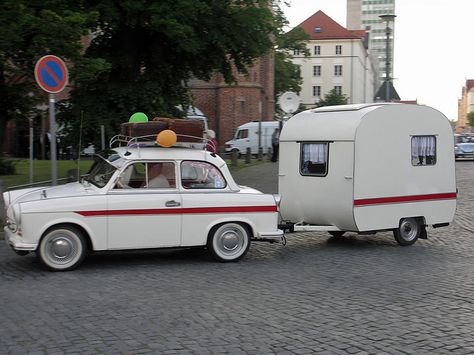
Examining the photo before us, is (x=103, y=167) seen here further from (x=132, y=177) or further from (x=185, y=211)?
(x=185, y=211)

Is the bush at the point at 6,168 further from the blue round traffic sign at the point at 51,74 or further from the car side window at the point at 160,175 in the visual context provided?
the car side window at the point at 160,175

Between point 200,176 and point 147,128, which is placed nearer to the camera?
point 200,176

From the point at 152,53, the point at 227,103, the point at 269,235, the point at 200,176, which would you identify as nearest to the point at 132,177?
the point at 200,176

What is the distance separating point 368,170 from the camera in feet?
31.5

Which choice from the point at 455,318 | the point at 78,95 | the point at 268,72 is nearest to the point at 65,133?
the point at 78,95

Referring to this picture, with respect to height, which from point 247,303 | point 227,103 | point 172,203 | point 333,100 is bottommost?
point 247,303

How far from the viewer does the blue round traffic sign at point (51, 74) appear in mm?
10414

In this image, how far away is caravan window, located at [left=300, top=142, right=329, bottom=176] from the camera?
9959 mm

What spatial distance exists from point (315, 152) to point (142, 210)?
349 cm

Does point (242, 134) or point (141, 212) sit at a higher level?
point (242, 134)

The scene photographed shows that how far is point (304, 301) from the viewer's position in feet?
21.3

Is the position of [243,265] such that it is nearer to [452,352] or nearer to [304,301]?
[304,301]

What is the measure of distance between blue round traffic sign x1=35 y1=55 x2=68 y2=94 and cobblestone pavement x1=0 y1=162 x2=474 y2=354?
304 centimetres

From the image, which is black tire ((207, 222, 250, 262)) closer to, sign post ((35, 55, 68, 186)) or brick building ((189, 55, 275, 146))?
sign post ((35, 55, 68, 186))
